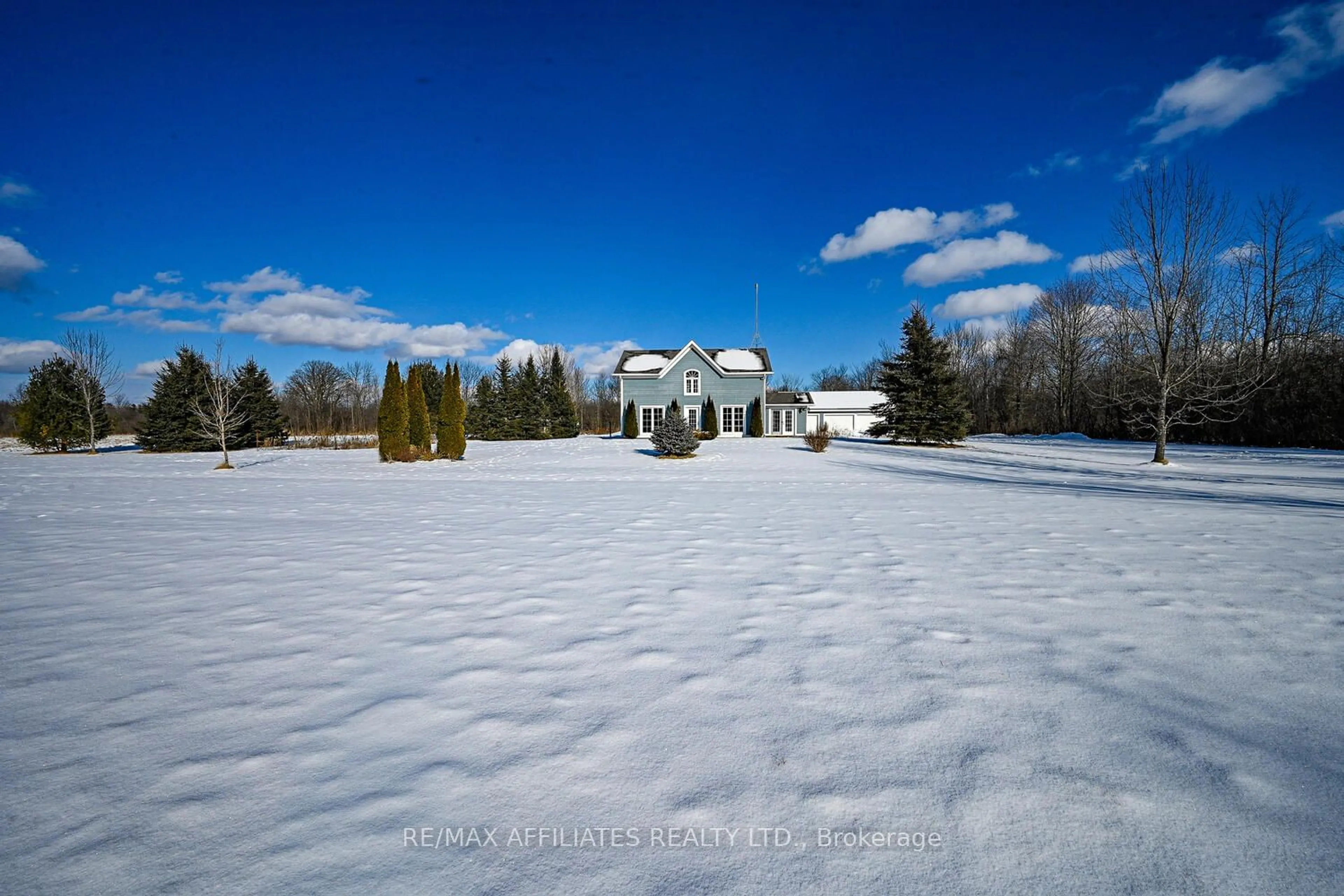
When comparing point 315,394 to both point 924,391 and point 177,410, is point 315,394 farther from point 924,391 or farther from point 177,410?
point 924,391

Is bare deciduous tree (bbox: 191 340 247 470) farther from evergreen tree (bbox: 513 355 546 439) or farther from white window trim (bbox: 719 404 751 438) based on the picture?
white window trim (bbox: 719 404 751 438)

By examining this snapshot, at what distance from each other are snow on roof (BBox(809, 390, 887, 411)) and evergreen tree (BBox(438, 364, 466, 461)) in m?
34.7

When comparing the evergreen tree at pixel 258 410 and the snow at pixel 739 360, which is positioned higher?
the snow at pixel 739 360

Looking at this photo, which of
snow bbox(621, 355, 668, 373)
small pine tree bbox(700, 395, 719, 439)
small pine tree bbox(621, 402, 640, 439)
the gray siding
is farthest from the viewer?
snow bbox(621, 355, 668, 373)

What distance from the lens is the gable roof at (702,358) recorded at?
1323 inches

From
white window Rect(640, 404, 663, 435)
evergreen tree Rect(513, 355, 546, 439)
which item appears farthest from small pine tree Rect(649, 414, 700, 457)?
evergreen tree Rect(513, 355, 546, 439)

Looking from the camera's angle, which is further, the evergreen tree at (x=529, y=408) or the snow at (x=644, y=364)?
the evergreen tree at (x=529, y=408)

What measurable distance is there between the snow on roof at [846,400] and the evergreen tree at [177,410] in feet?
135

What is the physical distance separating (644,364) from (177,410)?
76.8 feet

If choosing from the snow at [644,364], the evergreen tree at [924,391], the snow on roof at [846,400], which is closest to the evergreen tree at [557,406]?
the snow at [644,364]

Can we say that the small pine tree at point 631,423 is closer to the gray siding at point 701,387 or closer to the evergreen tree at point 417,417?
the gray siding at point 701,387

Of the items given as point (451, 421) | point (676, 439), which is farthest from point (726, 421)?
point (451, 421)

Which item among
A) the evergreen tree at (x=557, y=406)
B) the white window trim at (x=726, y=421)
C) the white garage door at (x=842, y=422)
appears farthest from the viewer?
the white garage door at (x=842, y=422)

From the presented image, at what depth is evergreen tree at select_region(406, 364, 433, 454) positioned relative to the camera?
20.3m
